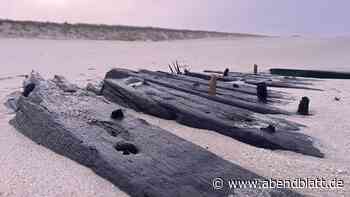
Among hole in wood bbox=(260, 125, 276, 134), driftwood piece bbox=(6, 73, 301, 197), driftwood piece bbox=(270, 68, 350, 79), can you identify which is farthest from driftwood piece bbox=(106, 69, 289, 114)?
driftwood piece bbox=(270, 68, 350, 79)

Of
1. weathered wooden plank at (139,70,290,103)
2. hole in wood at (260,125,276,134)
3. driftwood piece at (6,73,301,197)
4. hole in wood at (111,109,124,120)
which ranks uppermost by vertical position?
hole in wood at (111,109,124,120)

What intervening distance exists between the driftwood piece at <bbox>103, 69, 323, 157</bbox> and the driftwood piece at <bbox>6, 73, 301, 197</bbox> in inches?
36.8

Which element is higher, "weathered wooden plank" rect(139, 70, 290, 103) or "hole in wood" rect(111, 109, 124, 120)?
"hole in wood" rect(111, 109, 124, 120)

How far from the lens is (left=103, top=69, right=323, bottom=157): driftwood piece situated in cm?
428

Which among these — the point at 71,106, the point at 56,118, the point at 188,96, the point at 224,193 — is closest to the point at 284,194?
the point at 224,193

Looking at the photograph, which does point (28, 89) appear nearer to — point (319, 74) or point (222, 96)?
point (222, 96)

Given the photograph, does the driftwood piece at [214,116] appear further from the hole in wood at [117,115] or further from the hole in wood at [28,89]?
the hole in wood at [28,89]

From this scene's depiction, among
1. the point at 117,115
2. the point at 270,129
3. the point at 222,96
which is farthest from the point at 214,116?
the point at 222,96

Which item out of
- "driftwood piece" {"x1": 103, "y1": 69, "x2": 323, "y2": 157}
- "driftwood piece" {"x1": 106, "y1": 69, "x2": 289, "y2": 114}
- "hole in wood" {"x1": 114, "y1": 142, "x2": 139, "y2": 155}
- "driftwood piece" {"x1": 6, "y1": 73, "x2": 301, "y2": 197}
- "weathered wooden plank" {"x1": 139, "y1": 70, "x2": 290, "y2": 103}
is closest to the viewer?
"driftwood piece" {"x1": 6, "y1": 73, "x2": 301, "y2": 197}

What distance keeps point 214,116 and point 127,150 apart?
1768mm

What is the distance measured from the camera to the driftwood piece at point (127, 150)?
2.87m

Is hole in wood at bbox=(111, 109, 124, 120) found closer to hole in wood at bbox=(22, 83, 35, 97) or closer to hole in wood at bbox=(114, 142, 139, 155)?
hole in wood at bbox=(114, 142, 139, 155)

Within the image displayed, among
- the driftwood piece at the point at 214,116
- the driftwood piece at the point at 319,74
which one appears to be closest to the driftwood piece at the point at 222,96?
the driftwood piece at the point at 214,116

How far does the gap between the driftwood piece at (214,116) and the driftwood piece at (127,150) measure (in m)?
0.94
